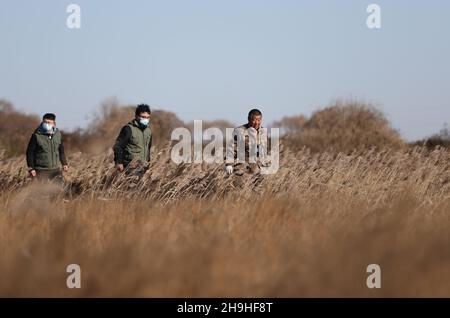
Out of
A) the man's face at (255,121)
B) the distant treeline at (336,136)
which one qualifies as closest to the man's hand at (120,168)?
the man's face at (255,121)

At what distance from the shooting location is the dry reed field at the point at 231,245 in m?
4.64

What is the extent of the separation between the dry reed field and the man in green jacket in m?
1.48

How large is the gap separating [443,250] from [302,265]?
116 centimetres

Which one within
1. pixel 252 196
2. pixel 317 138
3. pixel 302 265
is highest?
pixel 317 138

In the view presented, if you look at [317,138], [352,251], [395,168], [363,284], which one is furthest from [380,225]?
[317,138]

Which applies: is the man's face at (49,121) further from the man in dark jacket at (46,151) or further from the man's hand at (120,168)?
the man's hand at (120,168)

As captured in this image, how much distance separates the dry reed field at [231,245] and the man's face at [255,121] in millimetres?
956

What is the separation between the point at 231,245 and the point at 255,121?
494cm

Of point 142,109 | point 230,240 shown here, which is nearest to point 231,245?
point 230,240

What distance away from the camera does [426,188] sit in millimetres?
10406

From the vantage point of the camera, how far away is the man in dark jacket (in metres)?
11.4
